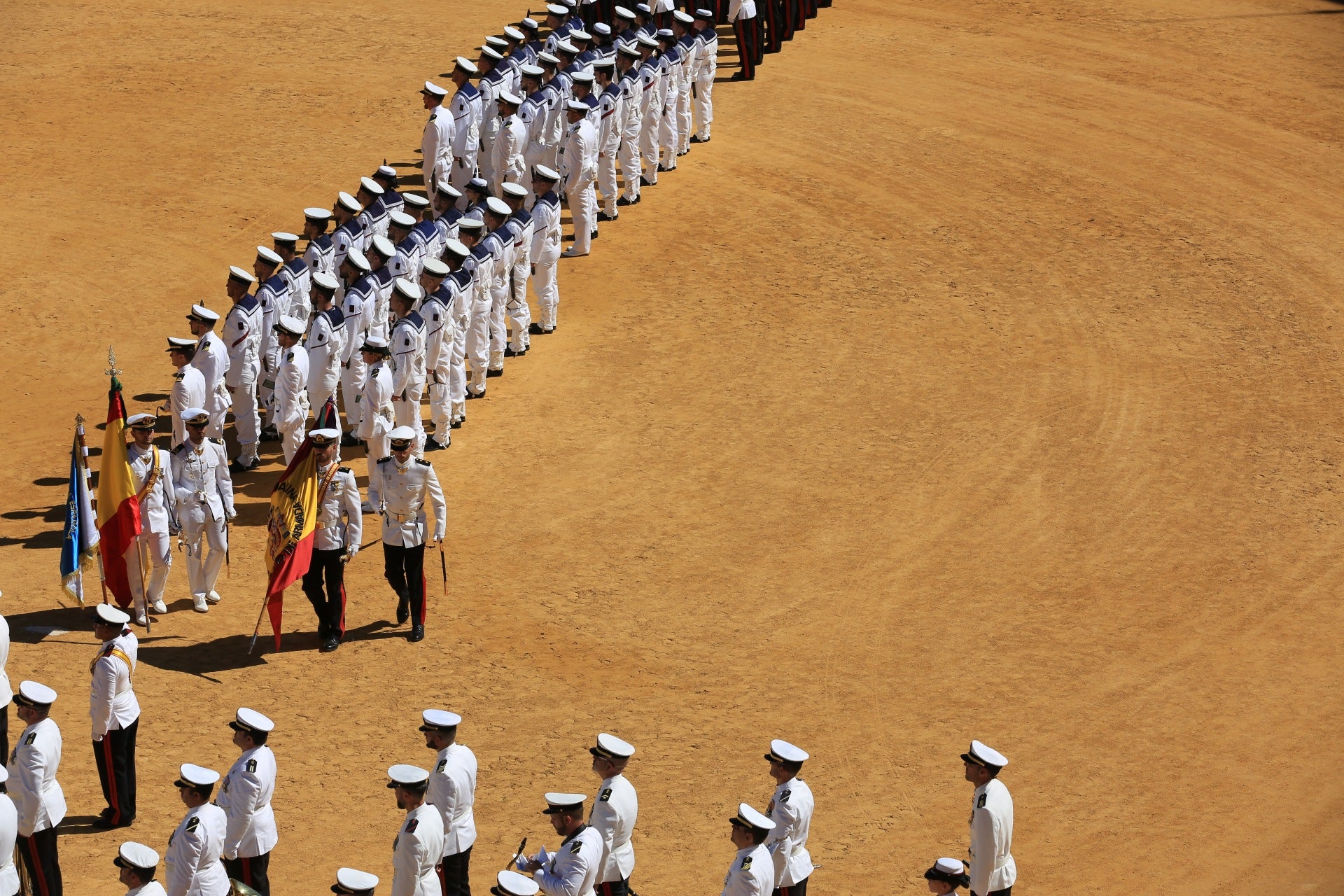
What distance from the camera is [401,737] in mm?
14492

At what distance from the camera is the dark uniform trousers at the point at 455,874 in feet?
39.5

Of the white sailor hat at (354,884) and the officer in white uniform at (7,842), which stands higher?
the white sailor hat at (354,884)

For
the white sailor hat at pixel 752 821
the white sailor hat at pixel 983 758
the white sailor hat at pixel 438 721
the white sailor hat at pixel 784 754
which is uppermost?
the white sailor hat at pixel 438 721

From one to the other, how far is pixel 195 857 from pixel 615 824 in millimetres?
2703

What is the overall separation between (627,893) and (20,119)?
2016cm

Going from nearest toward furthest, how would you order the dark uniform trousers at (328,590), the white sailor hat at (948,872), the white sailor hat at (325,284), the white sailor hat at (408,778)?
the white sailor hat at (948,872) < the white sailor hat at (408,778) < the dark uniform trousers at (328,590) < the white sailor hat at (325,284)

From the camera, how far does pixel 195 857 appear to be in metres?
11.0

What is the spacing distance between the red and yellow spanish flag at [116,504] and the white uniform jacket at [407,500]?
7.27ft

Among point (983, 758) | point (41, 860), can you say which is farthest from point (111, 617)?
point (983, 758)

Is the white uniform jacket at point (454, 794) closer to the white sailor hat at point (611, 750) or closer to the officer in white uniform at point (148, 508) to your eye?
the white sailor hat at point (611, 750)

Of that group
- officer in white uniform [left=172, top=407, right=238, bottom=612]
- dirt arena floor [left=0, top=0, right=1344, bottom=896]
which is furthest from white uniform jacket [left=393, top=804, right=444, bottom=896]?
officer in white uniform [left=172, top=407, right=238, bottom=612]

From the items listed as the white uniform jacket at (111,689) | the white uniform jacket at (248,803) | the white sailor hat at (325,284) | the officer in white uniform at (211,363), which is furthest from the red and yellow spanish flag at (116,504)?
the white uniform jacket at (248,803)

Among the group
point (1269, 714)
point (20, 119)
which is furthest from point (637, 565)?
point (20, 119)

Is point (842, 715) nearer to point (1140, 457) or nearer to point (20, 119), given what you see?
point (1140, 457)
